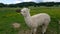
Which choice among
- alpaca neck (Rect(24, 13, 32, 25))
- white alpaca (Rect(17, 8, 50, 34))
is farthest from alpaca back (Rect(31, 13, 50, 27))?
alpaca neck (Rect(24, 13, 32, 25))

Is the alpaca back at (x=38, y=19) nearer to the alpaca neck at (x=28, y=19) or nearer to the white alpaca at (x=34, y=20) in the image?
the white alpaca at (x=34, y=20)

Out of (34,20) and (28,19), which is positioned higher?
(28,19)

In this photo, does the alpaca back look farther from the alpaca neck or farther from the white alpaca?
the alpaca neck

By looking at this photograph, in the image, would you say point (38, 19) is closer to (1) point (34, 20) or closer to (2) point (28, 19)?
(1) point (34, 20)

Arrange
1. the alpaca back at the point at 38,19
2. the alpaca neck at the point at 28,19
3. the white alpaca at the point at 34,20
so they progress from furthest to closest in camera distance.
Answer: the alpaca back at the point at 38,19 → the alpaca neck at the point at 28,19 → the white alpaca at the point at 34,20

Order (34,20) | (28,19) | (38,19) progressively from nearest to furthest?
1. (28,19)
2. (34,20)
3. (38,19)

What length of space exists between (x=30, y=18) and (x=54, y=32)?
226 centimetres

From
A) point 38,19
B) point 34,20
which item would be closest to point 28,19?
point 34,20

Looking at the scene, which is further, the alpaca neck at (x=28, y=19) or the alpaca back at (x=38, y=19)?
the alpaca back at (x=38, y=19)

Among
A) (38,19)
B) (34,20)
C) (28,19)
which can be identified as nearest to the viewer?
(28,19)

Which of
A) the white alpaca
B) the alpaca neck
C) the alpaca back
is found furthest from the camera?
the alpaca back

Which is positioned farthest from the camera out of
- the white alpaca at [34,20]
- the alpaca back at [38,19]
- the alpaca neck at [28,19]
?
the alpaca back at [38,19]

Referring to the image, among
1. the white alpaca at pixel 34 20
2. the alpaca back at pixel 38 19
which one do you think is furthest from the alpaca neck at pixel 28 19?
the alpaca back at pixel 38 19

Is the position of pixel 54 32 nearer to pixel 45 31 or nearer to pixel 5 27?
pixel 45 31
